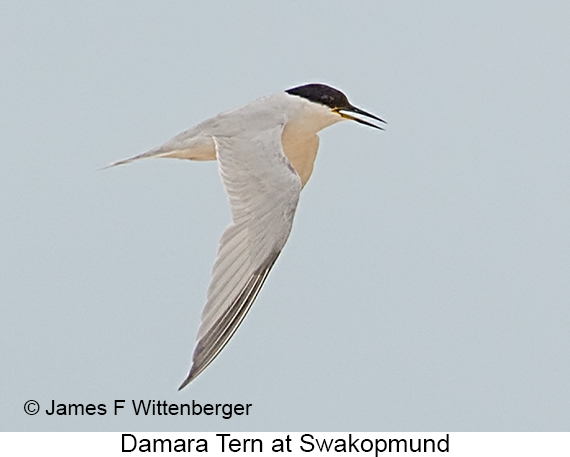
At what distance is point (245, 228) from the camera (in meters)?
7.62

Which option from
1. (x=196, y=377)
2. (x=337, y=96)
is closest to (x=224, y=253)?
(x=196, y=377)

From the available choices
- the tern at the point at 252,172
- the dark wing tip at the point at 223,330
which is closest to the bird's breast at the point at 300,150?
the tern at the point at 252,172

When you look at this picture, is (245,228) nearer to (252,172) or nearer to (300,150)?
(252,172)

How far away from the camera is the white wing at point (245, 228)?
7.21 meters

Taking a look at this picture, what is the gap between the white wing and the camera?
23.7 ft

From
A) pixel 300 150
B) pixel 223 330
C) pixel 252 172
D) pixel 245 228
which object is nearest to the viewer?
pixel 223 330

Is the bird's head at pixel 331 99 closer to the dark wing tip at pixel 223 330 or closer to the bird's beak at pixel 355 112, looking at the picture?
the bird's beak at pixel 355 112

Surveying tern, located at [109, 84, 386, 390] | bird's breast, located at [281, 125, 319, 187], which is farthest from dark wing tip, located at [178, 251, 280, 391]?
bird's breast, located at [281, 125, 319, 187]

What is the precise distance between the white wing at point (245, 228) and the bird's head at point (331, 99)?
649 mm

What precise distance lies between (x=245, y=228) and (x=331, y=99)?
1667 mm

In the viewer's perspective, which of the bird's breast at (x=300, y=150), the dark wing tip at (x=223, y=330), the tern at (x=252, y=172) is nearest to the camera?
the dark wing tip at (x=223, y=330)

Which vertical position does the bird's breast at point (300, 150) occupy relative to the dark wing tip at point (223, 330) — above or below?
above

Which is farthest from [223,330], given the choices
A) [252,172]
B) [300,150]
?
[300,150]

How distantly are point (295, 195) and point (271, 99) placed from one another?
1271 millimetres
